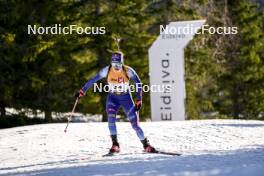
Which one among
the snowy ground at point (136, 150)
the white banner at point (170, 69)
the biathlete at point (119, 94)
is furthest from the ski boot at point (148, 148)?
the white banner at point (170, 69)

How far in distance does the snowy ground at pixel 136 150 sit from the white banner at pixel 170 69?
167 centimetres

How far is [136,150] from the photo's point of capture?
1135 centimetres

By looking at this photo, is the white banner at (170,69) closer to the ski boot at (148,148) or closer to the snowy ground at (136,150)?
the snowy ground at (136,150)

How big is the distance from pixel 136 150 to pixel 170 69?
234 inches

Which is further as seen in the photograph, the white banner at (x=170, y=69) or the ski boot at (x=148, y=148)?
the white banner at (x=170, y=69)

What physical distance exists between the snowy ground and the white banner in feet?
5.48

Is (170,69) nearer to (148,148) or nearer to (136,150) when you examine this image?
(136,150)

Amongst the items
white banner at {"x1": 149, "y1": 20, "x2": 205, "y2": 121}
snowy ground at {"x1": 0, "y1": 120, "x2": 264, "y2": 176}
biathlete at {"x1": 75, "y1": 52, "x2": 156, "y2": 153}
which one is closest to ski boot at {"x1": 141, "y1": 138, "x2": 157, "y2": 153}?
biathlete at {"x1": 75, "y1": 52, "x2": 156, "y2": 153}

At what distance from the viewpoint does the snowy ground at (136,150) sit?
28.1 feet

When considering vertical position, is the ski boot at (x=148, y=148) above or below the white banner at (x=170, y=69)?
below

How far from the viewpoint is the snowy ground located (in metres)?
8.56

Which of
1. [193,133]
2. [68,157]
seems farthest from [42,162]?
[193,133]

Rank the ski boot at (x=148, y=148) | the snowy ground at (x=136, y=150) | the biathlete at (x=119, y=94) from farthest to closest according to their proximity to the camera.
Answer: the biathlete at (x=119, y=94), the ski boot at (x=148, y=148), the snowy ground at (x=136, y=150)

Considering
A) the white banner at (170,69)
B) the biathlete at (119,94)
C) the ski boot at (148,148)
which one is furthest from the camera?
the white banner at (170,69)
